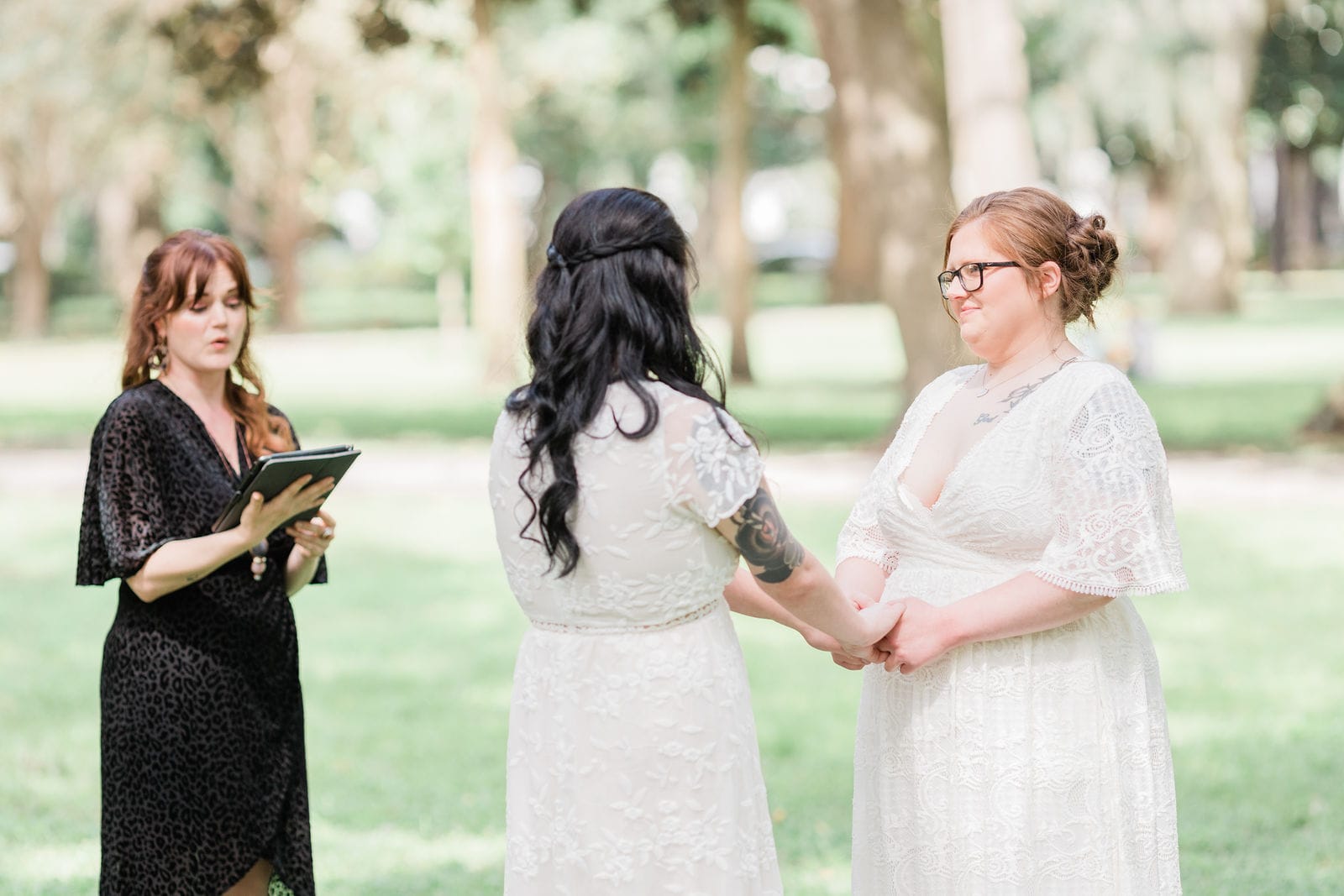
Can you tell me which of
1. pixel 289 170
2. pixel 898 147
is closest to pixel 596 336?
pixel 898 147

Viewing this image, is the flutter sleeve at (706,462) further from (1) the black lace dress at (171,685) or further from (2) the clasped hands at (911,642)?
(1) the black lace dress at (171,685)

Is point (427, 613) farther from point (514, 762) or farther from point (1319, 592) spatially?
point (514, 762)

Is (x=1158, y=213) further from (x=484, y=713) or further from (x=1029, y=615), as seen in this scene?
(x=1029, y=615)

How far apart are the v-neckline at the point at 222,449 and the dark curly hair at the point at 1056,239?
1.89 meters

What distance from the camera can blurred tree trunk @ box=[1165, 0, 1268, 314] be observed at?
124 feet

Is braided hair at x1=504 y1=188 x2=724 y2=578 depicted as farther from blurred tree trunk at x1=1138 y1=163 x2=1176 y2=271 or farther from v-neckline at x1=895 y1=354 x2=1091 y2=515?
blurred tree trunk at x1=1138 y1=163 x2=1176 y2=271

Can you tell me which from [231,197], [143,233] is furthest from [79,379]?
[231,197]

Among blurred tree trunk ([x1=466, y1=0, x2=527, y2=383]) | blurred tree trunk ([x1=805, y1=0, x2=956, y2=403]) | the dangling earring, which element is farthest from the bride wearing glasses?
blurred tree trunk ([x1=466, y1=0, x2=527, y2=383])

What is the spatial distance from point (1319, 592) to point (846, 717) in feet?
12.5

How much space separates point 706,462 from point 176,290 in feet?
5.66

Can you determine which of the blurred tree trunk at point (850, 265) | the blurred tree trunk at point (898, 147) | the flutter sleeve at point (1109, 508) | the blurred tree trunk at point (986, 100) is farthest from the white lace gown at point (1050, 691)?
the blurred tree trunk at point (850, 265)

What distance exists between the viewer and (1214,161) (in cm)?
4169

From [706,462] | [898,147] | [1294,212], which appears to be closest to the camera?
[706,462]

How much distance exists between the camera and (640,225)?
9.70ft
